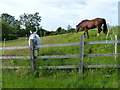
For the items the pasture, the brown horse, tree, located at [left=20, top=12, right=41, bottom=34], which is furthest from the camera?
tree, located at [left=20, top=12, right=41, bottom=34]

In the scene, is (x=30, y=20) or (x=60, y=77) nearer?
(x=60, y=77)

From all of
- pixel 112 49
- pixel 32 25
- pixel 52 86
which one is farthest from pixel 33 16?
pixel 52 86

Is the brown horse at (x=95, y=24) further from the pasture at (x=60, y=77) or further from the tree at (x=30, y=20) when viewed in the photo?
the tree at (x=30, y=20)

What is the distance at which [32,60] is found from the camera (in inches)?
373

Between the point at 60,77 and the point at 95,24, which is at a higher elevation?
the point at 95,24

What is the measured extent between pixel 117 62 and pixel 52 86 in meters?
3.36

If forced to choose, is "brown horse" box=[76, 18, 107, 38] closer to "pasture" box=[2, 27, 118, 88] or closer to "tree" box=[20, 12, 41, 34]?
"pasture" box=[2, 27, 118, 88]

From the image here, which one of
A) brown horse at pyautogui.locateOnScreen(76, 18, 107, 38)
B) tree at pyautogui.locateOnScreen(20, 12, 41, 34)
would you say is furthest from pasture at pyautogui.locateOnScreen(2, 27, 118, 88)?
tree at pyautogui.locateOnScreen(20, 12, 41, 34)

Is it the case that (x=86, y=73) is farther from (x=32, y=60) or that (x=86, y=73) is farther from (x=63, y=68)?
(x=32, y=60)

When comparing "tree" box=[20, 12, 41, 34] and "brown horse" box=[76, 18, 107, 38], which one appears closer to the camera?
"brown horse" box=[76, 18, 107, 38]

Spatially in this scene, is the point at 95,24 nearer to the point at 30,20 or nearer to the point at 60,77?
the point at 60,77

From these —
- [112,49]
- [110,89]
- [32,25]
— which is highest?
[32,25]

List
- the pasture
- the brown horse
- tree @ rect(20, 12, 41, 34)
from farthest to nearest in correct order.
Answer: tree @ rect(20, 12, 41, 34) → the brown horse → the pasture

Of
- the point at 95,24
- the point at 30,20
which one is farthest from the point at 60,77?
the point at 30,20
